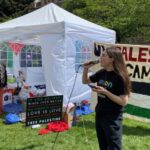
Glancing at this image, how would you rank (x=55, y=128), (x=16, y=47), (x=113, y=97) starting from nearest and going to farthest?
(x=113, y=97)
(x=55, y=128)
(x=16, y=47)

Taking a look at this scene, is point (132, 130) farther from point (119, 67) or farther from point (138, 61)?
point (119, 67)

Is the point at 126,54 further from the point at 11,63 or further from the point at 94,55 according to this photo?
the point at 11,63

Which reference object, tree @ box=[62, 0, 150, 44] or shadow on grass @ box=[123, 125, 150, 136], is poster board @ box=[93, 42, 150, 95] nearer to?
shadow on grass @ box=[123, 125, 150, 136]

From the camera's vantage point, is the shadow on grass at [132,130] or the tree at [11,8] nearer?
the shadow on grass at [132,130]

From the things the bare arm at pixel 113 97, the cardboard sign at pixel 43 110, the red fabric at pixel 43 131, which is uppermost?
the bare arm at pixel 113 97

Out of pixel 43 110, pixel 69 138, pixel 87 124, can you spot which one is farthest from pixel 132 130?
pixel 43 110

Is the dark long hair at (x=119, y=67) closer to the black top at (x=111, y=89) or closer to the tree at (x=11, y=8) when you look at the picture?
the black top at (x=111, y=89)

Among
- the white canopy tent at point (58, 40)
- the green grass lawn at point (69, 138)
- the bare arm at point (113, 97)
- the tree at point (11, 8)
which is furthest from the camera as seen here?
the tree at point (11, 8)

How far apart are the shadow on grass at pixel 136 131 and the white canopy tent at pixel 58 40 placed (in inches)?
73.8

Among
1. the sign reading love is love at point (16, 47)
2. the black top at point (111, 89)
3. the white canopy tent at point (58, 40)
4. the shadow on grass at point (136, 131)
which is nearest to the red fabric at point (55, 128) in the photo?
the shadow on grass at point (136, 131)

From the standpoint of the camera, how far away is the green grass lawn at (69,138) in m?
7.06

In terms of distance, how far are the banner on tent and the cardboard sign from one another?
7.46 feet

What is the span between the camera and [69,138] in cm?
761

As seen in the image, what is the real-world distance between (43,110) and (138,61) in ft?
8.95
